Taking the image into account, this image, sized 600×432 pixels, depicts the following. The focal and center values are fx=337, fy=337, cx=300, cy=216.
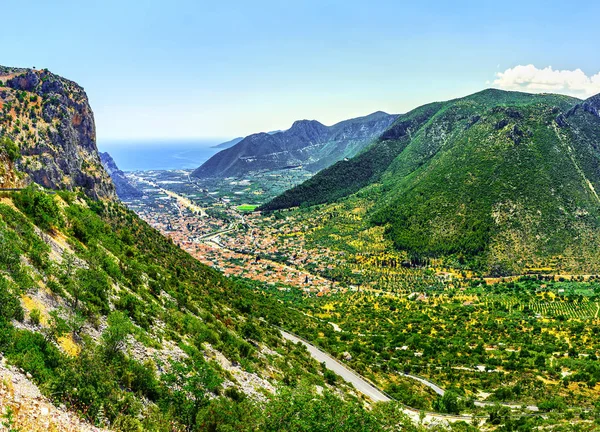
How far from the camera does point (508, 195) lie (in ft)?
322

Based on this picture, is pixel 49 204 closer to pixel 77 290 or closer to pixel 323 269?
pixel 77 290

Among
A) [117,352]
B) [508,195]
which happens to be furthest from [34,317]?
[508,195]

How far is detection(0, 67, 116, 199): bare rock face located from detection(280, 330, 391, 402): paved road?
34087 millimetres

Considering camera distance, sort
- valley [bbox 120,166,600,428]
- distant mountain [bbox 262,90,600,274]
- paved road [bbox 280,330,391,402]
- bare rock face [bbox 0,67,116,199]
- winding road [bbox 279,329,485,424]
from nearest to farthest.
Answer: winding road [bbox 279,329,485,424] → paved road [bbox 280,330,391,402] → valley [bbox 120,166,600,428] → bare rock face [bbox 0,67,116,199] → distant mountain [bbox 262,90,600,274]

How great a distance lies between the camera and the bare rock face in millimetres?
39816

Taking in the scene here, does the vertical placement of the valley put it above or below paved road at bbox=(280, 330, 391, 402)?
below

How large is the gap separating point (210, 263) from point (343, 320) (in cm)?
5549

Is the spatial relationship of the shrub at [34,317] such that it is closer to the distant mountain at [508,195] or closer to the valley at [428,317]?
the valley at [428,317]

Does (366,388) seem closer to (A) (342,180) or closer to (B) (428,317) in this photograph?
(B) (428,317)

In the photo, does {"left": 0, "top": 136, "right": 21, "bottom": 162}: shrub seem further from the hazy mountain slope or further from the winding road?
the hazy mountain slope

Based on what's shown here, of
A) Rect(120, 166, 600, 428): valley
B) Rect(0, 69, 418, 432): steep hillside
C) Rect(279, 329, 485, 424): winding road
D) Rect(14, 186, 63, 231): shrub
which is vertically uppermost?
Rect(14, 186, 63, 231): shrub

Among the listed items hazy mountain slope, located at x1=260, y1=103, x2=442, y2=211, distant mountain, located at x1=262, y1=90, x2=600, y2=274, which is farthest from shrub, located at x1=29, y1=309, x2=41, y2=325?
hazy mountain slope, located at x1=260, y1=103, x2=442, y2=211

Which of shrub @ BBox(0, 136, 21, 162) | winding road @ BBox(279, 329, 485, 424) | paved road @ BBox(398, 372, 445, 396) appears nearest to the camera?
shrub @ BBox(0, 136, 21, 162)

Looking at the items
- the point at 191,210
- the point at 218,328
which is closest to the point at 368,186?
the point at 191,210
